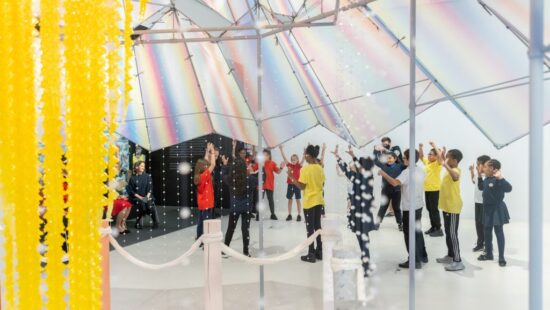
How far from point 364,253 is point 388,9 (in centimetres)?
288

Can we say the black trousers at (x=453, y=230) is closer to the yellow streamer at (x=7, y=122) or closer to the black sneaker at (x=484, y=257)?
the black sneaker at (x=484, y=257)

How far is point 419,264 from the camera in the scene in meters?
5.84

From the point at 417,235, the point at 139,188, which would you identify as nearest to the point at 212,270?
the point at 417,235

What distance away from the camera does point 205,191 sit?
6.56 metres

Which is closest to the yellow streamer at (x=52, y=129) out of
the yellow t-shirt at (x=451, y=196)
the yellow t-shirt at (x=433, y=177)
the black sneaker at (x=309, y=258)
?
the black sneaker at (x=309, y=258)

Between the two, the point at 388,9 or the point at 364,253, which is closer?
the point at 388,9

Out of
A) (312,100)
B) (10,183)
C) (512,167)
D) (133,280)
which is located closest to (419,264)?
(312,100)

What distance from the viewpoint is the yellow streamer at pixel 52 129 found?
270cm

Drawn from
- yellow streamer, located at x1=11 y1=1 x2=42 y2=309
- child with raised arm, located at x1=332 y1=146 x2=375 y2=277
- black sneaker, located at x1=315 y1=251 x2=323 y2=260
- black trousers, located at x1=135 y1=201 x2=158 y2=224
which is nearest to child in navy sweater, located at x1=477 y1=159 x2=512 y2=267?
child with raised arm, located at x1=332 y1=146 x2=375 y2=277

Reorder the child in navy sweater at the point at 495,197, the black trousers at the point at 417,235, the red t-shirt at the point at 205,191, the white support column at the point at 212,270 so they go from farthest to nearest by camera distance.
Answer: the red t-shirt at the point at 205,191, the black trousers at the point at 417,235, the child in navy sweater at the point at 495,197, the white support column at the point at 212,270

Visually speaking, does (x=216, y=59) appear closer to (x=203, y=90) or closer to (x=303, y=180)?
(x=203, y=90)

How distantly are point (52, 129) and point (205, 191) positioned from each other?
3.90 meters

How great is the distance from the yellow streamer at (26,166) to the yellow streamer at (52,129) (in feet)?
0.44

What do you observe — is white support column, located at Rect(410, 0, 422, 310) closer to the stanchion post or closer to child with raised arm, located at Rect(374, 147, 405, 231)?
child with raised arm, located at Rect(374, 147, 405, 231)
